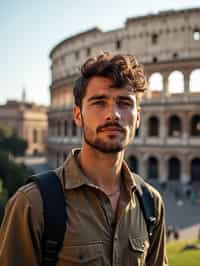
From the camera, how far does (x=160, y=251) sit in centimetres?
223

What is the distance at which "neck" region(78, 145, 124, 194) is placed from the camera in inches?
76.4

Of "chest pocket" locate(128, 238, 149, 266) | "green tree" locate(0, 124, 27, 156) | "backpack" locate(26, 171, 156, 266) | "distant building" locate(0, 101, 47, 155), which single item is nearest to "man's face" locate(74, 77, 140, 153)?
"backpack" locate(26, 171, 156, 266)

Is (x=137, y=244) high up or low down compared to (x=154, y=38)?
down

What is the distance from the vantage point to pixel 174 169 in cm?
2473

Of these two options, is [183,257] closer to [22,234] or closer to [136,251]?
[136,251]

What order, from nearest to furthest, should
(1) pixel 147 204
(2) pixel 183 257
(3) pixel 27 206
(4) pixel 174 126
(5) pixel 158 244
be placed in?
(3) pixel 27 206
(1) pixel 147 204
(5) pixel 158 244
(2) pixel 183 257
(4) pixel 174 126

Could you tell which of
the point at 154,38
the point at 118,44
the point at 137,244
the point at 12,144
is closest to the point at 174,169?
the point at 154,38

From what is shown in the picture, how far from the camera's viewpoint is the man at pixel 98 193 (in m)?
1.63

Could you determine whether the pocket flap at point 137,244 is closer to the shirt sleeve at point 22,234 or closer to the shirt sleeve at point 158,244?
the shirt sleeve at point 158,244

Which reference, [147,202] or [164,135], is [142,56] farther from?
[147,202]

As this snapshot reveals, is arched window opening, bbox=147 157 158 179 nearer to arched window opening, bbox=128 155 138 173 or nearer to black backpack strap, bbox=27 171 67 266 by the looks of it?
arched window opening, bbox=128 155 138 173

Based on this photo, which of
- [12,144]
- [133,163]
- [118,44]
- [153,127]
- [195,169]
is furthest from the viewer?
[12,144]

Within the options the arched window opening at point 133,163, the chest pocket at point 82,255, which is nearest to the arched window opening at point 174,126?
the arched window opening at point 133,163

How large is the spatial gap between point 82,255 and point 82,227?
15cm
